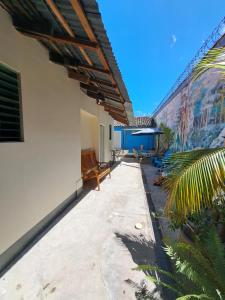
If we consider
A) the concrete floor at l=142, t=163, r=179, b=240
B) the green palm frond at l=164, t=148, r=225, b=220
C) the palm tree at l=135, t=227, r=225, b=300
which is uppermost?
the green palm frond at l=164, t=148, r=225, b=220

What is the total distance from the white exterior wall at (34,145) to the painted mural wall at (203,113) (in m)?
3.42

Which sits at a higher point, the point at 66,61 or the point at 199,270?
the point at 66,61

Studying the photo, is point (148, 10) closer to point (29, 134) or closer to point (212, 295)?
point (29, 134)

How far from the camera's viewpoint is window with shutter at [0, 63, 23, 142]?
96.1 inches

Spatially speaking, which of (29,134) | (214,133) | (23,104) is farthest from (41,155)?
(214,133)

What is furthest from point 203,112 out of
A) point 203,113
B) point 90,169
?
point 90,169

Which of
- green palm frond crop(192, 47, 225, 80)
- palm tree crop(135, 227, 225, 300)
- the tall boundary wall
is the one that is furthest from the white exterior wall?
the tall boundary wall

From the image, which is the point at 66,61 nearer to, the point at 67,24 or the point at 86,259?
the point at 67,24

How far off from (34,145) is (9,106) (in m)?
0.80

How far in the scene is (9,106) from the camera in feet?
8.41

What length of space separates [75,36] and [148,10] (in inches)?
252

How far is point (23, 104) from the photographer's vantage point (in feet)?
9.07

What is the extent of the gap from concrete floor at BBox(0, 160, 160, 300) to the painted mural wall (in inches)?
117

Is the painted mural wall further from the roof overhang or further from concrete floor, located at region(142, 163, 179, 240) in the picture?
the roof overhang
